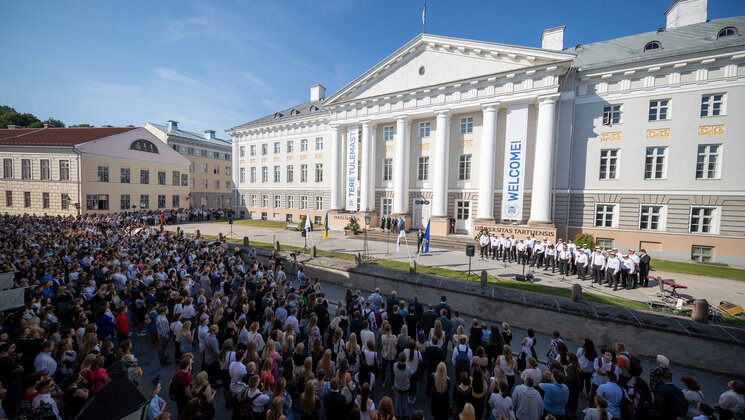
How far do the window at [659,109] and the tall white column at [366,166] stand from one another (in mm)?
22248

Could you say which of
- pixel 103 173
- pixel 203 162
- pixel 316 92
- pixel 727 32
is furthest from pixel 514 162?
pixel 203 162

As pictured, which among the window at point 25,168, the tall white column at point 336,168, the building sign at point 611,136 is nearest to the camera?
the building sign at point 611,136

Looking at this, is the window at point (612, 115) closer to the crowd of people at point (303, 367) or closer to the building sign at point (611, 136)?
the building sign at point (611, 136)

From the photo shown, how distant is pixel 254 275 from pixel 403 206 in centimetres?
1797

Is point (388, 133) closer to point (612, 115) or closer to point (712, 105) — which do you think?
point (612, 115)

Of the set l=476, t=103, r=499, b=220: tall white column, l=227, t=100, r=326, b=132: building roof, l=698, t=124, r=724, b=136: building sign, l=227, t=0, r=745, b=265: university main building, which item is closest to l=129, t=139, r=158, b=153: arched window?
l=227, t=100, r=326, b=132: building roof

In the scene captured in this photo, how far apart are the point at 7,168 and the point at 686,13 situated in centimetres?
7081

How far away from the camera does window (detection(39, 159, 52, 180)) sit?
110ft

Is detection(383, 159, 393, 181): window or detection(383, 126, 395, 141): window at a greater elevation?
detection(383, 126, 395, 141): window

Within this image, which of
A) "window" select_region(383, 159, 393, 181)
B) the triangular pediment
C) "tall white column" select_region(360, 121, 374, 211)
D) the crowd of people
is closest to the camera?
the crowd of people

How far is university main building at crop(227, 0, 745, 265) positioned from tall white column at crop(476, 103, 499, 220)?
3.3 inches

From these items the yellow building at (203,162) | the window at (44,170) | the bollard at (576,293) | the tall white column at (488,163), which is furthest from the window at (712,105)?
the window at (44,170)

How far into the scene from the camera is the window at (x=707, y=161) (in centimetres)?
1955

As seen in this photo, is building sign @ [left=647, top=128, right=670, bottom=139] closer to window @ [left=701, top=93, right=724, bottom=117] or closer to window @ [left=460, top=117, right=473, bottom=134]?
window @ [left=701, top=93, right=724, bottom=117]
